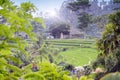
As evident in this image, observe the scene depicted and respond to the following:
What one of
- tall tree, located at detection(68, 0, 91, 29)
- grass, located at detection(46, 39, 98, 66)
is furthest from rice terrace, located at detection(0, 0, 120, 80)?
tall tree, located at detection(68, 0, 91, 29)

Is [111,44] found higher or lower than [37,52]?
higher

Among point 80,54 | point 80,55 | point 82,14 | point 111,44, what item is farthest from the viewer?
point 82,14

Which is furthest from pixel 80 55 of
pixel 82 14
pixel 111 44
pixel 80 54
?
pixel 111 44

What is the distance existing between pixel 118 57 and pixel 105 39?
73 cm

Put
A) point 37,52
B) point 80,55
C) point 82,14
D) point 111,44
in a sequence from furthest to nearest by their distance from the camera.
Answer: point 82,14 < point 80,55 < point 37,52 < point 111,44

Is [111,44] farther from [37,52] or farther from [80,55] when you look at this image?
[80,55]

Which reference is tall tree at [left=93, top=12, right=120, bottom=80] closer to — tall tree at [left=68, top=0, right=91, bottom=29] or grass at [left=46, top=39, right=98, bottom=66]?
grass at [left=46, top=39, right=98, bottom=66]

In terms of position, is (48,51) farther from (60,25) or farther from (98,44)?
(60,25)

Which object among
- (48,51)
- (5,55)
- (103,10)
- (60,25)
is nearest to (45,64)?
(5,55)

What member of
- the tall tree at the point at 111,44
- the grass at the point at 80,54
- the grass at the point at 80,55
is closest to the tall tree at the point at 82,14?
the grass at the point at 80,54

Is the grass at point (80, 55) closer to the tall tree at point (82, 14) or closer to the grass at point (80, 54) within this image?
the grass at point (80, 54)

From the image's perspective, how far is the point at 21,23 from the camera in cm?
173

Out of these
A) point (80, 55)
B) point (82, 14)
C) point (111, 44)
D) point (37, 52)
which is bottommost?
point (80, 55)

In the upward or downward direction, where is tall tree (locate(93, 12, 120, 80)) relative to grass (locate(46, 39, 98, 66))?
upward
